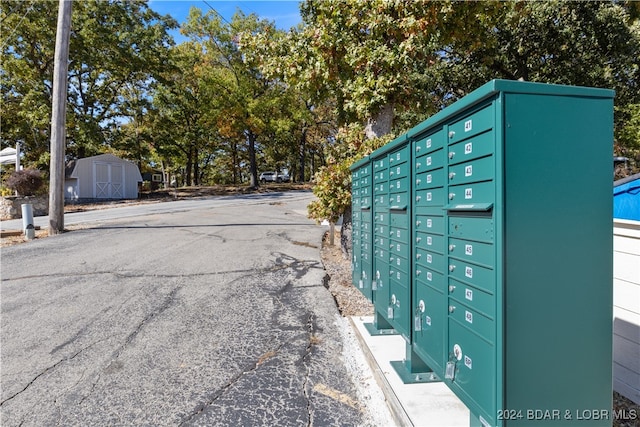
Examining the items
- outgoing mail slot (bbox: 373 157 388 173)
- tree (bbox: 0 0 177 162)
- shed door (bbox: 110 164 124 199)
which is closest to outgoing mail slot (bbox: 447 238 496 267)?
outgoing mail slot (bbox: 373 157 388 173)

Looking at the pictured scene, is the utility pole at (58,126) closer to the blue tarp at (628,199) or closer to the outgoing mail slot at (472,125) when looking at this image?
the outgoing mail slot at (472,125)

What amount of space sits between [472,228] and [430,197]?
0.51 metres

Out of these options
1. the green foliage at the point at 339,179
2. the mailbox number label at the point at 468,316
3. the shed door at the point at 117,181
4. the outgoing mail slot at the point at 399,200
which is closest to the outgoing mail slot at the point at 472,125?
the outgoing mail slot at the point at 399,200

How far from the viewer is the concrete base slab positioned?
242 cm

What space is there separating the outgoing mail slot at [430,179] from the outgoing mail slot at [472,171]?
0.37ft

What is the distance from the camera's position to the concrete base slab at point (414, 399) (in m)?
2.42

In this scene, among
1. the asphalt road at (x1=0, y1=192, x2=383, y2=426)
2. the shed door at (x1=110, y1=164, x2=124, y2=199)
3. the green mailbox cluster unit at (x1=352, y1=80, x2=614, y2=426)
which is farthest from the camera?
the shed door at (x1=110, y1=164, x2=124, y2=199)

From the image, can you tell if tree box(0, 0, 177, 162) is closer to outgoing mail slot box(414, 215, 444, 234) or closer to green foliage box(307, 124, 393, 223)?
green foliage box(307, 124, 393, 223)

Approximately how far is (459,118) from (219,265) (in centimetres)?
550

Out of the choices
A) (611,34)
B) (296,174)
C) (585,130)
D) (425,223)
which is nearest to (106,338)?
(425,223)

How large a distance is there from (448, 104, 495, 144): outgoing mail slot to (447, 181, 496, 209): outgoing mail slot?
249 mm

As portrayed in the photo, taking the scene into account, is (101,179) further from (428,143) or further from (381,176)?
(428,143)

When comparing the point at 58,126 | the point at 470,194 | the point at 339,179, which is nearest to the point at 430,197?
the point at 470,194

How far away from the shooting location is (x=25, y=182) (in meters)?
16.8
